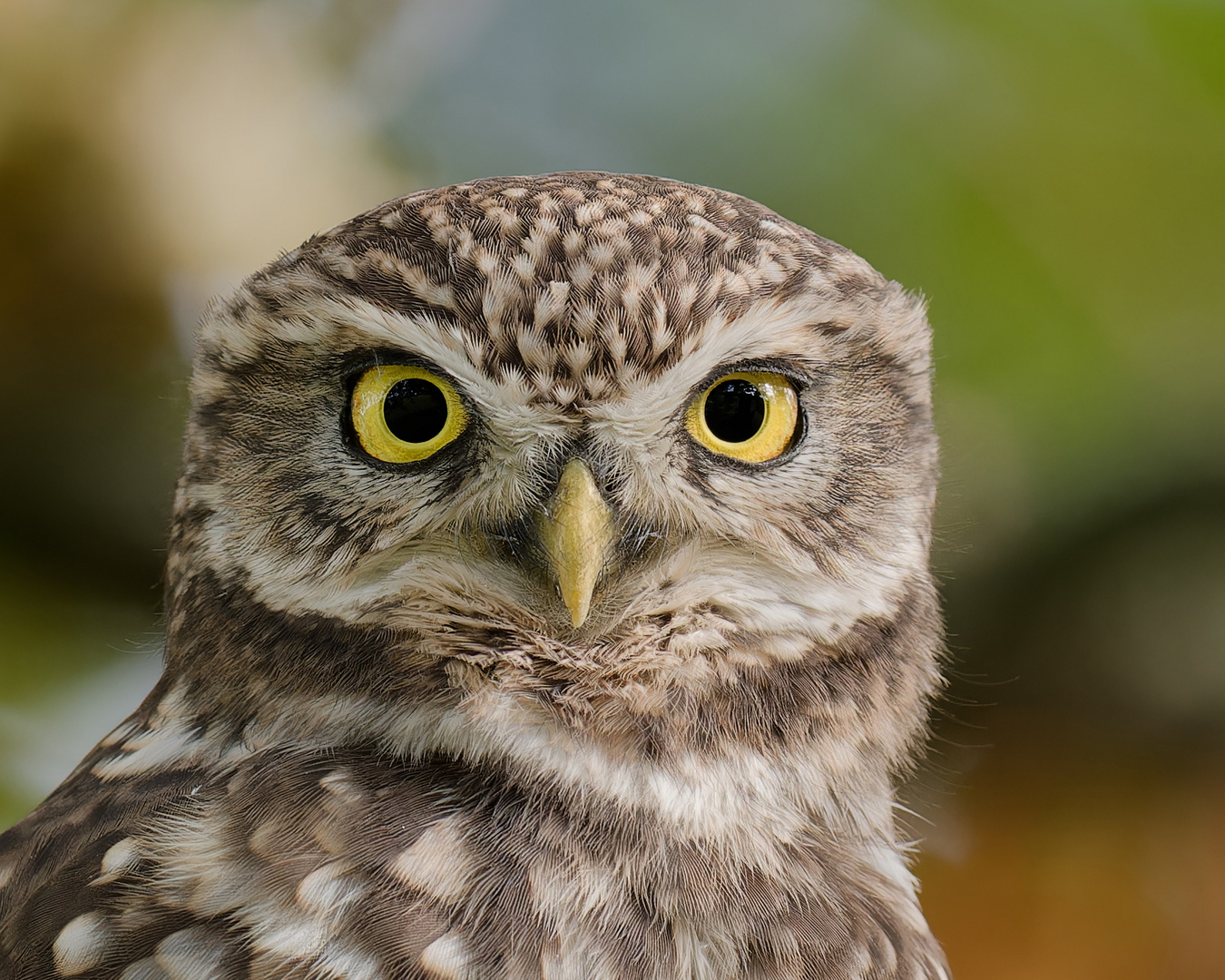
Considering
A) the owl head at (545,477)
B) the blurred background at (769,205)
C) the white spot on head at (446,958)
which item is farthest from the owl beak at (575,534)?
the blurred background at (769,205)

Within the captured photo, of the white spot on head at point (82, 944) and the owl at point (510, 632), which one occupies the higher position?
the owl at point (510, 632)

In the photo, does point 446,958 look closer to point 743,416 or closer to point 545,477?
point 545,477

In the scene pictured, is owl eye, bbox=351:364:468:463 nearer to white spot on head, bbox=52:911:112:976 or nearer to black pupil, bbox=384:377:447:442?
black pupil, bbox=384:377:447:442

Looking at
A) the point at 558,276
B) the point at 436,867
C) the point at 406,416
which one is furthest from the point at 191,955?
the point at 558,276

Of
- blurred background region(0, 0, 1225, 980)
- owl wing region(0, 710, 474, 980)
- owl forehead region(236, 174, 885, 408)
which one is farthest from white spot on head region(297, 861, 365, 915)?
blurred background region(0, 0, 1225, 980)

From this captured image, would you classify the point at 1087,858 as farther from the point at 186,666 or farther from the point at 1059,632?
the point at 186,666

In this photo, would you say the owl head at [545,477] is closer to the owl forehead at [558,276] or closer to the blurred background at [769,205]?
the owl forehead at [558,276]

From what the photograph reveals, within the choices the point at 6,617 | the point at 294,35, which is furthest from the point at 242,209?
the point at 6,617

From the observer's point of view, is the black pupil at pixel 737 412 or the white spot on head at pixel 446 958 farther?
the black pupil at pixel 737 412
